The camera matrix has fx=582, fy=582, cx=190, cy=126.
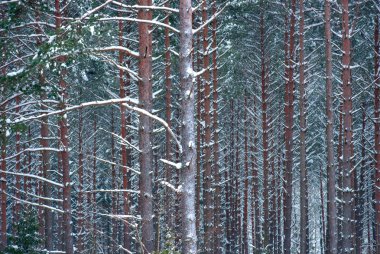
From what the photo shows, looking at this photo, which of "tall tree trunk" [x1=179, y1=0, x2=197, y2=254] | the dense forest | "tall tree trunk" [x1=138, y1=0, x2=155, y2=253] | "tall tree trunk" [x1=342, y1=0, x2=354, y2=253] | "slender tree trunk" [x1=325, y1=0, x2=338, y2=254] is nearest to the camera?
"tall tree trunk" [x1=179, y1=0, x2=197, y2=254]

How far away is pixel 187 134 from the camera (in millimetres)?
8273

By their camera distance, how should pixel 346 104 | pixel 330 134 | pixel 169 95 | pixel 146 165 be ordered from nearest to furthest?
1. pixel 146 165
2. pixel 346 104
3. pixel 330 134
4. pixel 169 95

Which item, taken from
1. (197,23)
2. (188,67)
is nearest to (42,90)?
(188,67)

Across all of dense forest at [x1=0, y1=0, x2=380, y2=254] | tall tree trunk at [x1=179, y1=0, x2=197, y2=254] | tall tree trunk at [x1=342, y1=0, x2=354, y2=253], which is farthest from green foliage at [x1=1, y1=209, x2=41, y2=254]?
tall tree trunk at [x1=342, y1=0, x2=354, y2=253]

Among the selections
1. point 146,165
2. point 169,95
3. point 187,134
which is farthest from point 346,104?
point 187,134

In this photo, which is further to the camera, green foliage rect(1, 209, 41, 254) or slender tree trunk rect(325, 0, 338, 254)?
slender tree trunk rect(325, 0, 338, 254)

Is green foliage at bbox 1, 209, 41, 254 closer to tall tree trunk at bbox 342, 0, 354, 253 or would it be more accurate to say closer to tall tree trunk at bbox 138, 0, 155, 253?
tall tree trunk at bbox 138, 0, 155, 253

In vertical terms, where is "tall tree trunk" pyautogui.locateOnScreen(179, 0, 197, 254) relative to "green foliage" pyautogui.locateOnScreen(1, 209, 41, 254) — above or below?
above

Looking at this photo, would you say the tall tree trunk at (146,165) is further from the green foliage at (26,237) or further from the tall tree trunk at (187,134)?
the green foliage at (26,237)

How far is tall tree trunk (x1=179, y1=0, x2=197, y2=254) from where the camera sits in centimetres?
821

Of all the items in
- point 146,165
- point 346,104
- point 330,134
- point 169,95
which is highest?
point 169,95

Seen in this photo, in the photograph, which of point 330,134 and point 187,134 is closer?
point 187,134

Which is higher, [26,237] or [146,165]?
[146,165]

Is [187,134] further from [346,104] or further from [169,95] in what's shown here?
[169,95]
